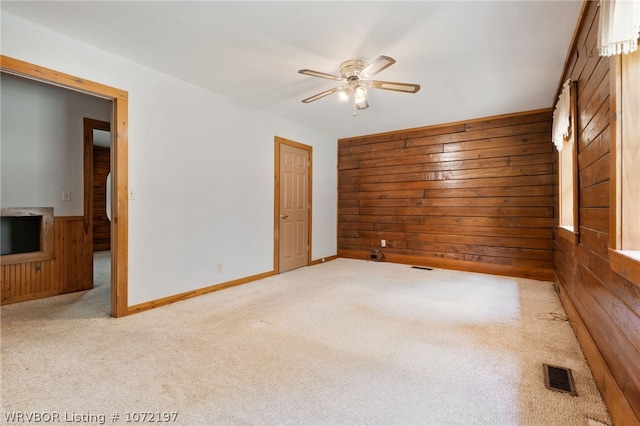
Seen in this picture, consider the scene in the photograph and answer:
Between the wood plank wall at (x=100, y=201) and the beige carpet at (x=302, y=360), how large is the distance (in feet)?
14.1

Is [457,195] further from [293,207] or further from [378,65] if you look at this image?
[378,65]

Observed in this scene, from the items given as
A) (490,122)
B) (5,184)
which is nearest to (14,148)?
(5,184)

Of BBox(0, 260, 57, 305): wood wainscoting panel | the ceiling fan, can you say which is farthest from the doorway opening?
the ceiling fan

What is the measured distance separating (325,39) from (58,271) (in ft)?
13.2

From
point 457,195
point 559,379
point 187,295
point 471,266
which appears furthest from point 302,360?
point 457,195

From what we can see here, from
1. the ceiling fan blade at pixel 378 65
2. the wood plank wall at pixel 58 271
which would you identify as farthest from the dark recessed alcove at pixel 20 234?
the ceiling fan blade at pixel 378 65

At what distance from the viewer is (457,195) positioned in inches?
198

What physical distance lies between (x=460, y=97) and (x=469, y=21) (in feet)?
5.69

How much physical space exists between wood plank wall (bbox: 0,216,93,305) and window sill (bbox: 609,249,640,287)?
5022 millimetres

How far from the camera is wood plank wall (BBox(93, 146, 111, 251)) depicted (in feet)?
23.4

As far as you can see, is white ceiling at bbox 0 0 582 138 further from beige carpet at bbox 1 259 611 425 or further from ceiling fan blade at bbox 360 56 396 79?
beige carpet at bbox 1 259 611 425

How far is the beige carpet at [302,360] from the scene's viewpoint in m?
1.57

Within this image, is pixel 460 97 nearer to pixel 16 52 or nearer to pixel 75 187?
pixel 16 52

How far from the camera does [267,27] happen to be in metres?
2.37
